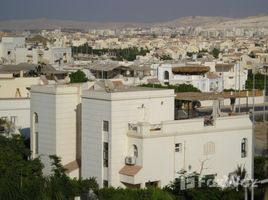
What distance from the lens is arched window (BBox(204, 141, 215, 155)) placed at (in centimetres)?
1133

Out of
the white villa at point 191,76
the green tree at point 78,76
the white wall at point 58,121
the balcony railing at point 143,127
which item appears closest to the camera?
the balcony railing at point 143,127

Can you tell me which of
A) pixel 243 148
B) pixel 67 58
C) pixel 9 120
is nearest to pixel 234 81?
pixel 67 58

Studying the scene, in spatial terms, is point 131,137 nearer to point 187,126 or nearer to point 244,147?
point 187,126

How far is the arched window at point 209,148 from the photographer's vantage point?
11328 millimetres

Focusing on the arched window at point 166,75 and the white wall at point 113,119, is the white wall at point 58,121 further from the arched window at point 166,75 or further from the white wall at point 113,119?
the arched window at point 166,75

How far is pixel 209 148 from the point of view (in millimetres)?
11359

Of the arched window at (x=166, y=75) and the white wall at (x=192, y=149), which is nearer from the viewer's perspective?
the white wall at (x=192, y=149)

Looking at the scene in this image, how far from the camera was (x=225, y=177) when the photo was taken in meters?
11.3

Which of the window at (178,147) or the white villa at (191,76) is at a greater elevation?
the window at (178,147)

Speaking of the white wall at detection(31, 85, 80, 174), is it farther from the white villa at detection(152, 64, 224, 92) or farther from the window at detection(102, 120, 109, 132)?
the white villa at detection(152, 64, 224, 92)

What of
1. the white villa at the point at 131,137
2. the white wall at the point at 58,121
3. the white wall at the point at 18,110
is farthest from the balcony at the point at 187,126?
the white wall at the point at 18,110

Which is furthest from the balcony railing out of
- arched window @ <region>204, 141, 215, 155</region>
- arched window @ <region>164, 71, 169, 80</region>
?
arched window @ <region>164, 71, 169, 80</region>

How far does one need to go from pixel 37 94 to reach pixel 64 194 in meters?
2.95

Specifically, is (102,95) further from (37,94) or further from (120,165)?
(37,94)
